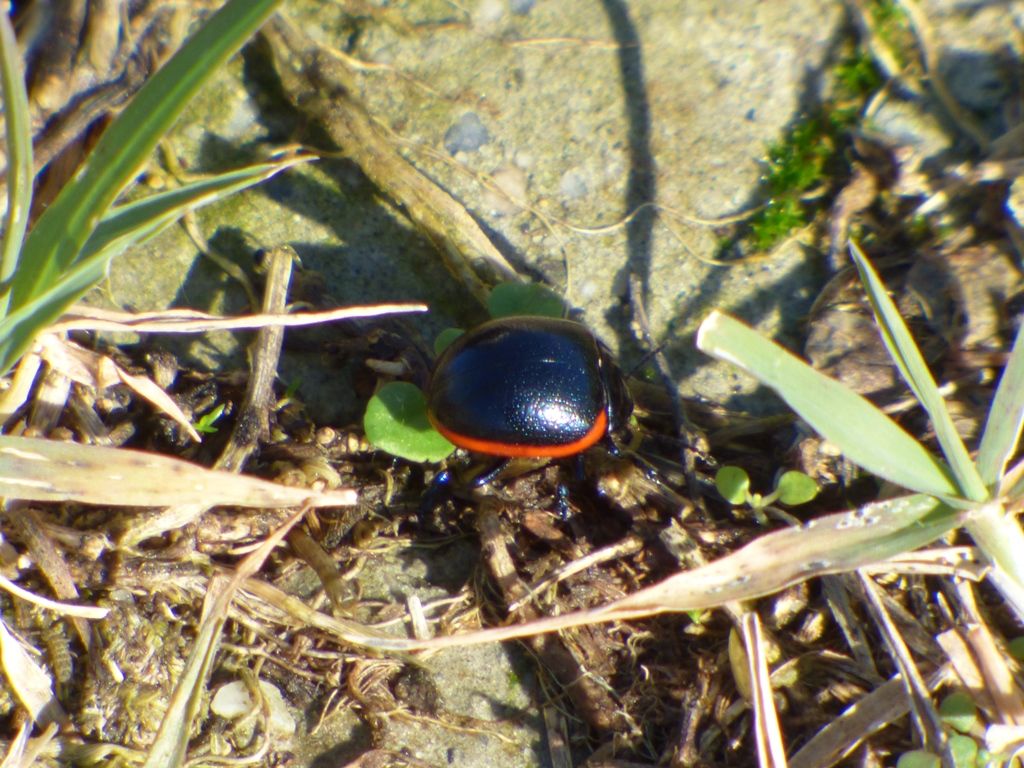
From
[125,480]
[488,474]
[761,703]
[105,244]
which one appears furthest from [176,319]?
[761,703]

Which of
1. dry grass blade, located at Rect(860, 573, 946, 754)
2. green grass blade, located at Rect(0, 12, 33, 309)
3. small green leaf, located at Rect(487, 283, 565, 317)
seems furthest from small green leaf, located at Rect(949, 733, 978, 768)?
green grass blade, located at Rect(0, 12, 33, 309)

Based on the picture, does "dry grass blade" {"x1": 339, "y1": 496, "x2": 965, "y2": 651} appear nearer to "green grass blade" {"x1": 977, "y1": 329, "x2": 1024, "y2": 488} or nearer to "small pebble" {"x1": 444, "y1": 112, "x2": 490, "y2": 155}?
"green grass blade" {"x1": 977, "y1": 329, "x2": 1024, "y2": 488}

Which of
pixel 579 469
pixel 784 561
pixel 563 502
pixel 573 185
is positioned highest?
pixel 573 185

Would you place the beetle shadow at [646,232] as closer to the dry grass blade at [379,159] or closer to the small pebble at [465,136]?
the dry grass blade at [379,159]

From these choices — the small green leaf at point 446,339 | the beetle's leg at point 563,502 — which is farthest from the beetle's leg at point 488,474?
the small green leaf at point 446,339

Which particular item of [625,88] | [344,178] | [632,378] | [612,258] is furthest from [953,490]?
[344,178]

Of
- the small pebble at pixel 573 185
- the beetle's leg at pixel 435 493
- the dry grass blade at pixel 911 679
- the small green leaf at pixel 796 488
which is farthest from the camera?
the small pebble at pixel 573 185

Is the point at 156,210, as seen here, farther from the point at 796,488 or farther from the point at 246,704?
the point at 796,488
